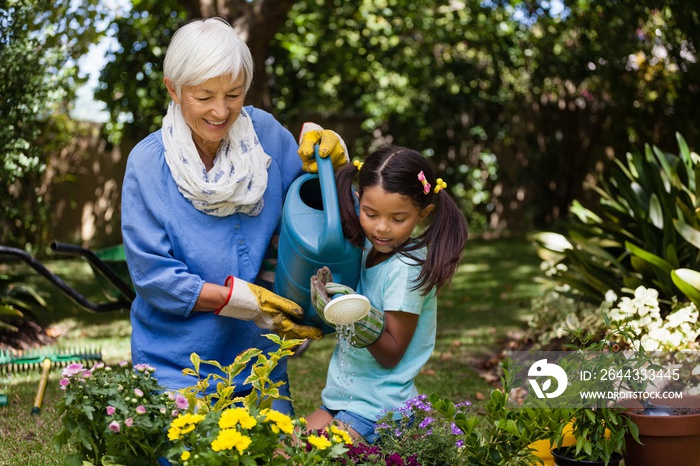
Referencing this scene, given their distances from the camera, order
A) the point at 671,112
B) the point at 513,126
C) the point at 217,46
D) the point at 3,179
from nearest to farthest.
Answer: the point at 217,46, the point at 3,179, the point at 671,112, the point at 513,126

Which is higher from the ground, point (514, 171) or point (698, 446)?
point (514, 171)

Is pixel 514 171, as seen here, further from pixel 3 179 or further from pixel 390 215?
pixel 390 215

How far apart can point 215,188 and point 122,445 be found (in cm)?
77

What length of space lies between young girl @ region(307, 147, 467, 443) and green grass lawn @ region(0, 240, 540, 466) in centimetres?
120

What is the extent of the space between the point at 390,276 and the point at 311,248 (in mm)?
280

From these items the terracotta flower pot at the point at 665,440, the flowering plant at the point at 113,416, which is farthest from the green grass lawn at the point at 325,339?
the terracotta flower pot at the point at 665,440

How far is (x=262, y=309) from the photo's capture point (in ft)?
7.97

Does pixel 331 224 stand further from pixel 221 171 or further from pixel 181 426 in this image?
pixel 181 426

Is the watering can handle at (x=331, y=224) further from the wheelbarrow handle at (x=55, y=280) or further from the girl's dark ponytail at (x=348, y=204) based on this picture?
the wheelbarrow handle at (x=55, y=280)

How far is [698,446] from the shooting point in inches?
99.4

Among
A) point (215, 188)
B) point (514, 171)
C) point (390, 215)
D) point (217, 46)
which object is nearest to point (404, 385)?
point (390, 215)

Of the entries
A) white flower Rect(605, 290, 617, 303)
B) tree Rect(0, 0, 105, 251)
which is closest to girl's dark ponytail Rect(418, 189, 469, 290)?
white flower Rect(605, 290, 617, 303)

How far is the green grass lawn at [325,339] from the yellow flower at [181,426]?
1222 mm

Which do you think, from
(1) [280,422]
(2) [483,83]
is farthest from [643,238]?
(2) [483,83]
